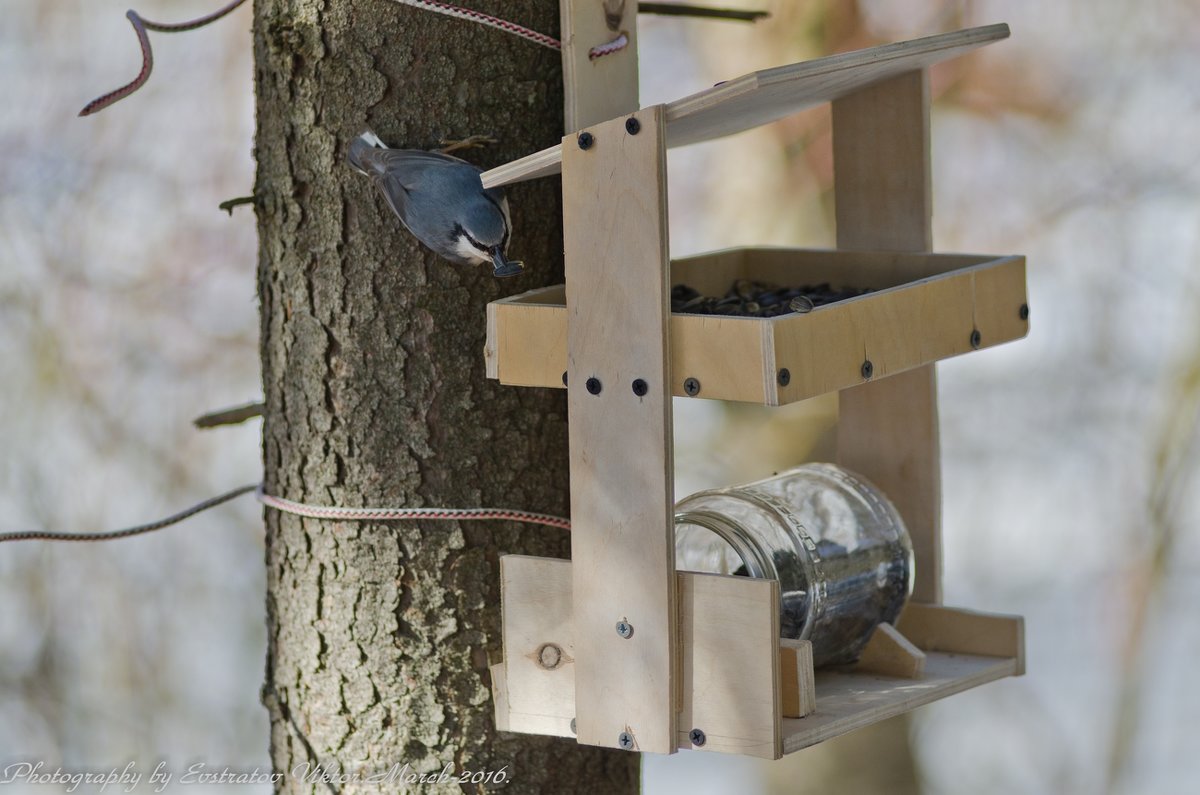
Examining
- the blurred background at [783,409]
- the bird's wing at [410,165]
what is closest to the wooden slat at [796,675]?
the bird's wing at [410,165]

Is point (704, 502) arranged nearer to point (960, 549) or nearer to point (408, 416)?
point (408, 416)

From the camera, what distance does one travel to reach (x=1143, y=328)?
2.36 m

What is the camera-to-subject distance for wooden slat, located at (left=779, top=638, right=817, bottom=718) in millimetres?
1126

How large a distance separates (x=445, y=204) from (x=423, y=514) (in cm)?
31

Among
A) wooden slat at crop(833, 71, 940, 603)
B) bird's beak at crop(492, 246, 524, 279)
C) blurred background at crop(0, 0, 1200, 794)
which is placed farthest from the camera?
blurred background at crop(0, 0, 1200, 794)

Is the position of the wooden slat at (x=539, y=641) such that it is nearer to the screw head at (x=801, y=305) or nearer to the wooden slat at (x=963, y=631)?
Answer: the screw head at (x=801, y=305)

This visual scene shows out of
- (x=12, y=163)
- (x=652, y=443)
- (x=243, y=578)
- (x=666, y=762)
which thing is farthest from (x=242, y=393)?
(x=652, y=443)

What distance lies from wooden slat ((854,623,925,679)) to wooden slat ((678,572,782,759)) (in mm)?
250

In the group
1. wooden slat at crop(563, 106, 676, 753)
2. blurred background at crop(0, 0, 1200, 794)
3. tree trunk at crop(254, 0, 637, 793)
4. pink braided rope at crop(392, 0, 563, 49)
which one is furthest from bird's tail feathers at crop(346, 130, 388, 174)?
blurred background at crop(0, 0, 1200, 794)

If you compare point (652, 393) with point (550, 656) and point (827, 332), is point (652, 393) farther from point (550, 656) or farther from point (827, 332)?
point (550, 656)

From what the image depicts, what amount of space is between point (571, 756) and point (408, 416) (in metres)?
0.39

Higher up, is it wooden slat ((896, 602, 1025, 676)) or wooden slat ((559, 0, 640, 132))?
wooden slat ((559, 0, 640, 132))

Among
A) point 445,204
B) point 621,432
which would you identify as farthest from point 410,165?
point 621,432

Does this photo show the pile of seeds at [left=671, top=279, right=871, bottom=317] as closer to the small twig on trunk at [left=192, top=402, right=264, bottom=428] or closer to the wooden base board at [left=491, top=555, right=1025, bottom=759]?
the wooden base board at [left=491, top=555, right=1025, bottom=759]
